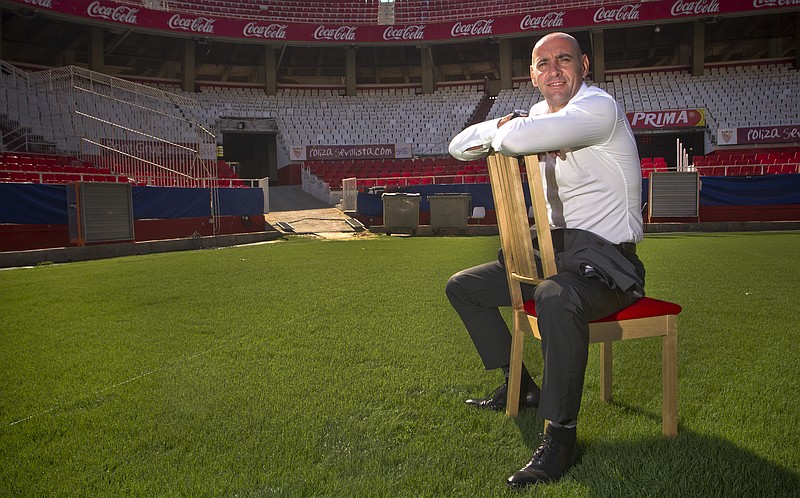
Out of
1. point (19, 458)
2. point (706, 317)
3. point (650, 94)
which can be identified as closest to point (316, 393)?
point (19, 458)

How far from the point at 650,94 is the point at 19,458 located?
103ft

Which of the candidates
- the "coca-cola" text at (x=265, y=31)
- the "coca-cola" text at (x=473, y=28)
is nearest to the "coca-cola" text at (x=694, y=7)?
the "coca-cola" text at (x=473, y=28)

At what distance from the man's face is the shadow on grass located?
1.33 m

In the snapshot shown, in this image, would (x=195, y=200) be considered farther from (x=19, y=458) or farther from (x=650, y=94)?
(x=650, y=94)

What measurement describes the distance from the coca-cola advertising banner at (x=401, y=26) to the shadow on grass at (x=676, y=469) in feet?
95.3

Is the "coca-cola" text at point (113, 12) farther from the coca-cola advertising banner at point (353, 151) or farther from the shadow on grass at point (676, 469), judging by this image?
the shadow on grass at point (676, 469)

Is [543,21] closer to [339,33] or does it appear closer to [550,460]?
[339,33]

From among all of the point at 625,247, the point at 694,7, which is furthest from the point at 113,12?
the point at 625,247

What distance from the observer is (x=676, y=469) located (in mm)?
1970

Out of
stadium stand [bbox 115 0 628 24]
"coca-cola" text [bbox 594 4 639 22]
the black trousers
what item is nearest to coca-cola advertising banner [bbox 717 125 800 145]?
"coca-cola" text [bbox 594 4 639 22]

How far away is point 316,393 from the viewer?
2.78 metres

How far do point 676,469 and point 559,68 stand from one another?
1498mm

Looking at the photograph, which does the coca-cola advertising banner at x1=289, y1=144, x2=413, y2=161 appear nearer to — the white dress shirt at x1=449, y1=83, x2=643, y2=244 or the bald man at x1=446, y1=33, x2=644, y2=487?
the bald man at x1=446, y1=33, x2=644, y2=487

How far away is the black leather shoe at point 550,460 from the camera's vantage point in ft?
6.31
